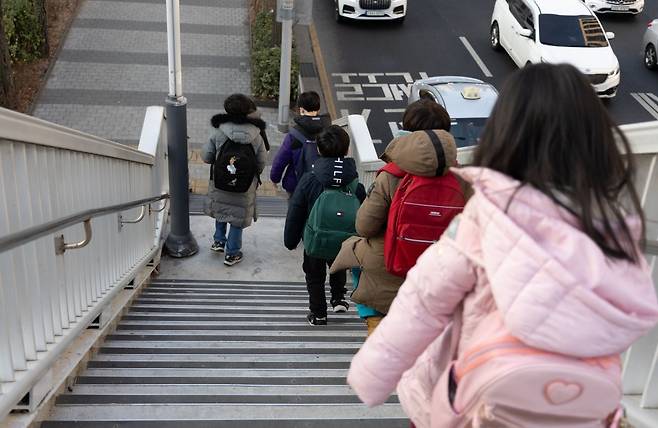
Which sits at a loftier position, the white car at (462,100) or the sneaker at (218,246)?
the white car at (462,100)

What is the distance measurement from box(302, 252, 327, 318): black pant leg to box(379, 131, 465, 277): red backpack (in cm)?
173

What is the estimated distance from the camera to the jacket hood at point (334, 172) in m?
4.62

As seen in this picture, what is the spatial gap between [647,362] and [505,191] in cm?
173

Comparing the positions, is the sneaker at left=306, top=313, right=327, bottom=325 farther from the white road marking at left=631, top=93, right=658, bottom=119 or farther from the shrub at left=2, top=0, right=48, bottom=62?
the shrub at left=2, top=0, right=48, bottom=62

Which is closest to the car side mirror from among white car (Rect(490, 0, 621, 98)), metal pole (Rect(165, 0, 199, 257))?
white car (Rect(490, 0, 621, 98))

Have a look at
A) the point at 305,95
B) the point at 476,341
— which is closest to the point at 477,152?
the point at 476,341

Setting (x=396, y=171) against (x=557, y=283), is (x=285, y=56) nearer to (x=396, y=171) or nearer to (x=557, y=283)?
(x=396, y=171)

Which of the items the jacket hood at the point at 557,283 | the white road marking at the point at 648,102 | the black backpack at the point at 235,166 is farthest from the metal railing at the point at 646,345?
the white road marking at the point at 648,102

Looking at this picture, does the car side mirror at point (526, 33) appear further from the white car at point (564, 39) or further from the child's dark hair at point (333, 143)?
the child's dark hair at point (333, 143)

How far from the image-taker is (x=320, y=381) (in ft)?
13.0

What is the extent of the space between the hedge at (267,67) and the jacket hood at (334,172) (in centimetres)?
903

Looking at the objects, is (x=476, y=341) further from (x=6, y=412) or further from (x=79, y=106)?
(x=79, y=106)

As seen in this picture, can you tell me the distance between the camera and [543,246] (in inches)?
64.1

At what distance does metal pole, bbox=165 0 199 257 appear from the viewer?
21.0ft
